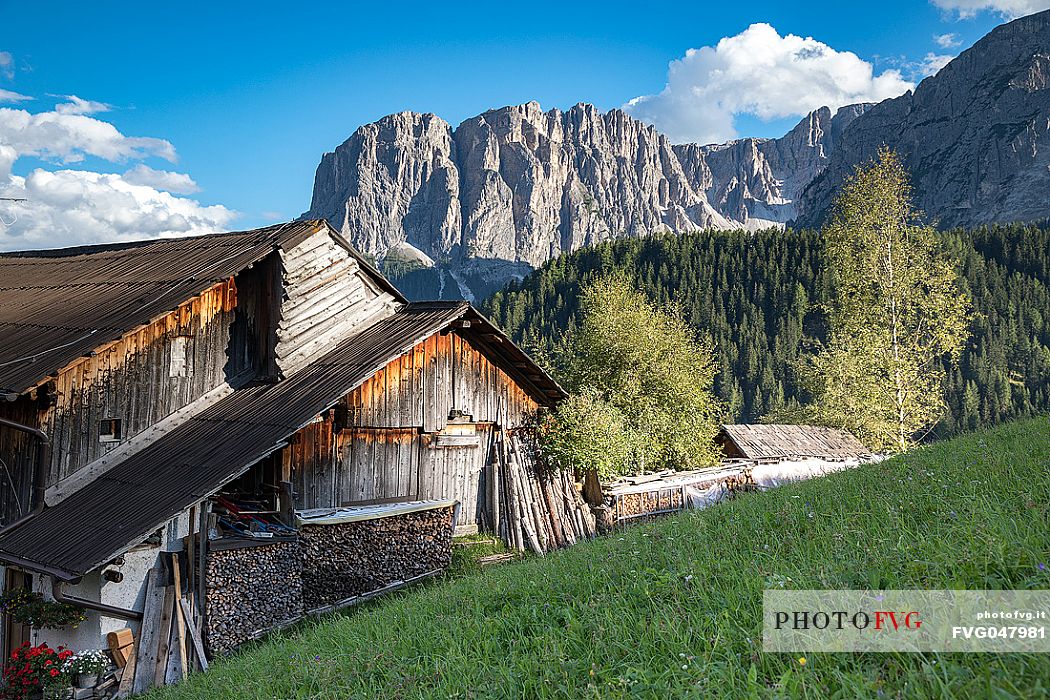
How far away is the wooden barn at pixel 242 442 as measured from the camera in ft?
41.4

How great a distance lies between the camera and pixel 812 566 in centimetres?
507

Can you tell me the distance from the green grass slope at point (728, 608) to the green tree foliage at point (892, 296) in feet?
75.7

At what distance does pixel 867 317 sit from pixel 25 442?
30.4 meters

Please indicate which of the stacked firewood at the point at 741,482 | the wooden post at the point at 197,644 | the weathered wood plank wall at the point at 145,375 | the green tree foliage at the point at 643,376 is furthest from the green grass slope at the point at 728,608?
the green tree foliage at the point at 643,376

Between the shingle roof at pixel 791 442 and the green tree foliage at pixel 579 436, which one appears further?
the shingle roof at pixel 791 442

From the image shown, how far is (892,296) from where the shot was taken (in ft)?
96.2

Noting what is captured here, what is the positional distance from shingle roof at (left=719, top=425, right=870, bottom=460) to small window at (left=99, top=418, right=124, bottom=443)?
29034 mm

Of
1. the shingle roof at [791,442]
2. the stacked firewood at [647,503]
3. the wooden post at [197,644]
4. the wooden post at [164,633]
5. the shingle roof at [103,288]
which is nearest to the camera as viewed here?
the wooden post at [197,644]

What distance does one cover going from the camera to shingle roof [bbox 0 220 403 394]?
14.1m

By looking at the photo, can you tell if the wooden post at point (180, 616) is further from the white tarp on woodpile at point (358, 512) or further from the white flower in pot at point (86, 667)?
the white tarp on woodpile at point (358, 512)

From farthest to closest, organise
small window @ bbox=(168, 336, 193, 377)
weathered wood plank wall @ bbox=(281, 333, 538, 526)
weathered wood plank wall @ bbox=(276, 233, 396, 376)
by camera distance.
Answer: weathered wood plank wall @ bbox=(276, 233, 396, 376)
small window @ bbox=(168, 336, 193, 377)
weathered wood plank wall @ bbox=(281, 333, 538, 526)

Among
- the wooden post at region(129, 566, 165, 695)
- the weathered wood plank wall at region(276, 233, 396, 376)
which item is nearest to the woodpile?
the wooden post at region(129, 566, 165, 695)

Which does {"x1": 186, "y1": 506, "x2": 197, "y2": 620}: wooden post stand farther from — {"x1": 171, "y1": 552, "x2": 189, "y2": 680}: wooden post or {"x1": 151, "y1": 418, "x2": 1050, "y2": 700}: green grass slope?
{"x1": 151, "y1": 418, "x2": 1050, "y2": 700}: green grass slope

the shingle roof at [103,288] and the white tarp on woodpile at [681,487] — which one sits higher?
the shingle roof at [103,288]
